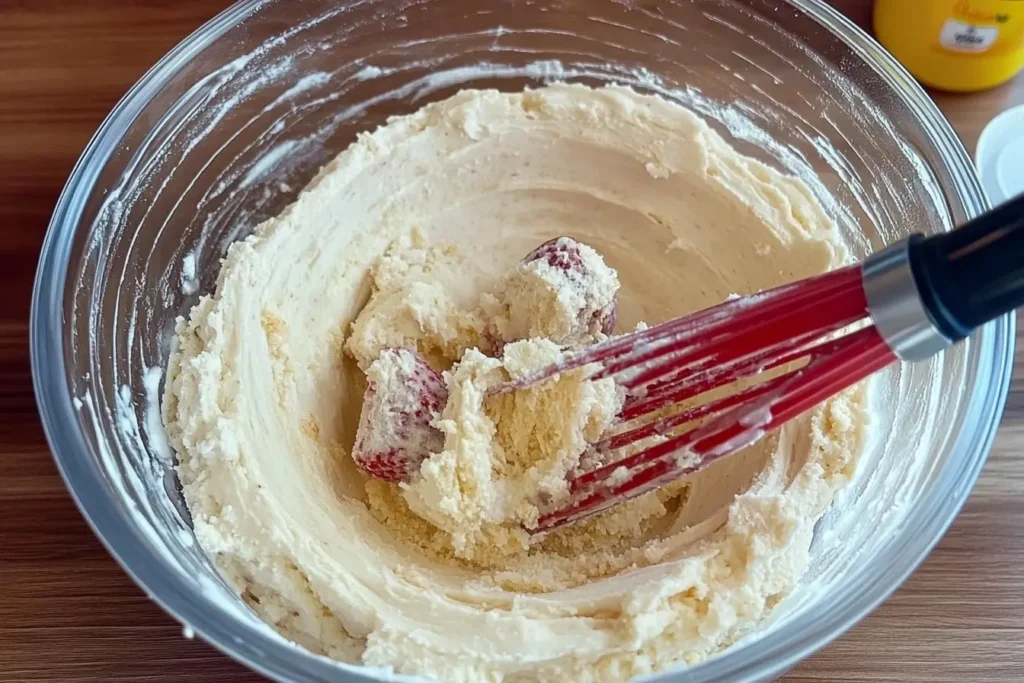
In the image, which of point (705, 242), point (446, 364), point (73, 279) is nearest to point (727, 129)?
point (705, 242)

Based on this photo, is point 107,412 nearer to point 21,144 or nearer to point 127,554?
point 127,554

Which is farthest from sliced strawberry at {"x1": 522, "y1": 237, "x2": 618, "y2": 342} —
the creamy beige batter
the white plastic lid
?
the white plastic lid

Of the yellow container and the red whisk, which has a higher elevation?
the yellow container

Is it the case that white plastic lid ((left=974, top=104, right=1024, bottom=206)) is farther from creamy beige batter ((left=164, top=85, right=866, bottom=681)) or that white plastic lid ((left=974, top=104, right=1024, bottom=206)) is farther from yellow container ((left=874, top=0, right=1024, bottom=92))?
creamy beige batter ((left=164, top=85, right=866, bottom=681))

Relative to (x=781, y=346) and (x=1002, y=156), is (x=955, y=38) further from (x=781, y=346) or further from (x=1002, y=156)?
(x=781, y=346)

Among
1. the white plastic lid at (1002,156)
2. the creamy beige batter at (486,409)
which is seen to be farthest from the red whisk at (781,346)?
the white plastic lid at (1002,156)

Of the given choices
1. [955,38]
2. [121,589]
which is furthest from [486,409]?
[955,38]
